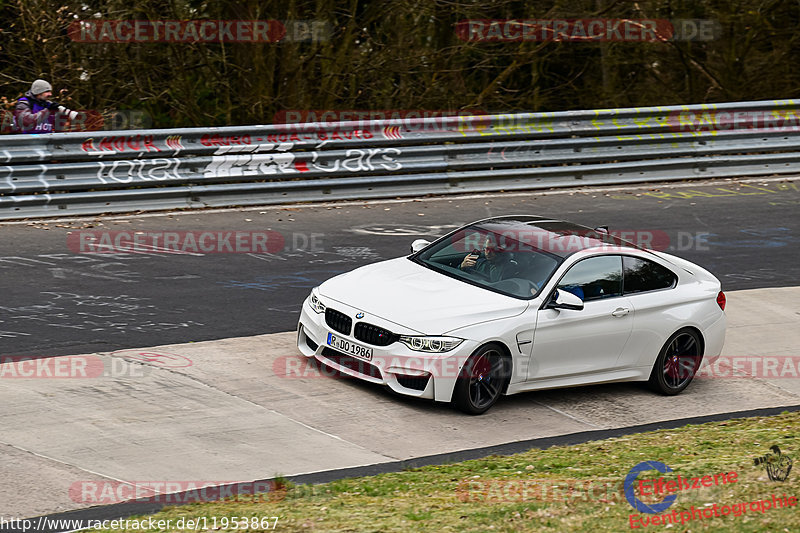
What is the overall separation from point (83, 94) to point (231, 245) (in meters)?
7.33

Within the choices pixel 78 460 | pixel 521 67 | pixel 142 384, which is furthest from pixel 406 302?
pixel 521 67

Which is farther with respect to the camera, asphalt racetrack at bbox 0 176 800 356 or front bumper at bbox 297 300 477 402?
asphalt racetrack at bbox 0 176 800 356

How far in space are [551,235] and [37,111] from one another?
27.7 feet

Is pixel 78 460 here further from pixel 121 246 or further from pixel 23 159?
pixel 23 159

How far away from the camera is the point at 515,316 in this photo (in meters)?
9.38

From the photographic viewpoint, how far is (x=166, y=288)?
12172 millimetres

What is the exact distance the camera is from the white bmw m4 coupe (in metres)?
9.15
